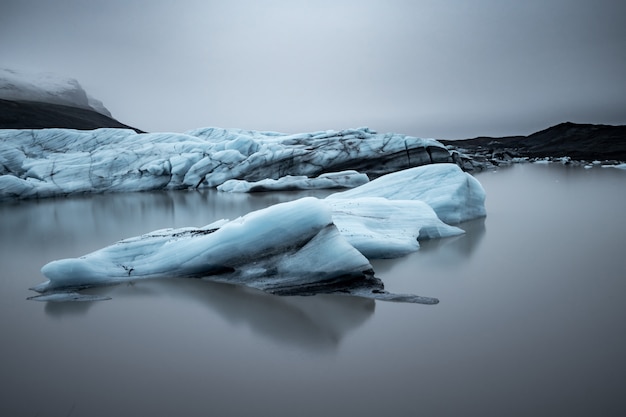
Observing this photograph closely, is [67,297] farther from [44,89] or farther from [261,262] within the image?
[44,89]

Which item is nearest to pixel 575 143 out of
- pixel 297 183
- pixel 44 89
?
pixel 297 183

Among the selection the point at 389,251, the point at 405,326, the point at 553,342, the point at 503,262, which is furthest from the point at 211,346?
the point at 503,262

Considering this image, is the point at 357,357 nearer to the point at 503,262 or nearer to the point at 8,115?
the point at 503,262

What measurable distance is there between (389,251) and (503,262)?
120 cm

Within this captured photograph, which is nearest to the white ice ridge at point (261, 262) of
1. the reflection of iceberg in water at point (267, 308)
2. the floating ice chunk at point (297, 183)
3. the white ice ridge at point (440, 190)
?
the reflection of iceberg in water at point (267, 308)

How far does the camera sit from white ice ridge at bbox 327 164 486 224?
6.68 meters

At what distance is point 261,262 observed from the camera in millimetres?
3812

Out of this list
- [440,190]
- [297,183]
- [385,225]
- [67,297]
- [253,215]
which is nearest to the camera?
[67,297]

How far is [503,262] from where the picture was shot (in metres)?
4.43

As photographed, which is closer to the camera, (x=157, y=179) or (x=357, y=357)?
(x=357, y=357)

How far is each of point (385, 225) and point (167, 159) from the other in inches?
510

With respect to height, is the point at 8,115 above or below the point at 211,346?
above

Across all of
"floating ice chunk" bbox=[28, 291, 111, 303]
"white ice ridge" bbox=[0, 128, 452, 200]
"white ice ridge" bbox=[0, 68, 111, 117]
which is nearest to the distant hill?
"white ice ridge" bbox=[0, 128, 452, 200]

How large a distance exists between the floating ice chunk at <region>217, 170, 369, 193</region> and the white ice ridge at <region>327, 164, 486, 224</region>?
22.1ft
